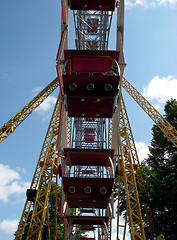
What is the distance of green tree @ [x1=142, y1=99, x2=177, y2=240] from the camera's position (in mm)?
15744

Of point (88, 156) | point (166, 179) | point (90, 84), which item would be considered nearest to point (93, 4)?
point (90, 84)

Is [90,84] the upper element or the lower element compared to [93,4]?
lower

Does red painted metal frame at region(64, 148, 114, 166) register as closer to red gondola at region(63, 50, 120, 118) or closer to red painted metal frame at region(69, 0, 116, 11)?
red gondola at region(63, 50, 120, 118)

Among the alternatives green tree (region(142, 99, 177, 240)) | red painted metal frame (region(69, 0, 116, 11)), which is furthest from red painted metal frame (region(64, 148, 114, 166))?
green tree (region(142, 99, 177, 240))

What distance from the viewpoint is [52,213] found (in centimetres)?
2692

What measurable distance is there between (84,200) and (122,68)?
542 cm

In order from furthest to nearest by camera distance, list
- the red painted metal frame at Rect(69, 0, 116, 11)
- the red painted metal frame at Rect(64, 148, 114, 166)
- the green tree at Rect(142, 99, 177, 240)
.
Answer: the green tree at Rect(142, 99, 177, 240), the red painted metal frame at Rect(69, 0, 116, 11), the red painted metal frame at Rect(64, 148, 114, 166)

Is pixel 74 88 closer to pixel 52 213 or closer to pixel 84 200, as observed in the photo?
pixel 84 200

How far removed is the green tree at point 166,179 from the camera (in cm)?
1574

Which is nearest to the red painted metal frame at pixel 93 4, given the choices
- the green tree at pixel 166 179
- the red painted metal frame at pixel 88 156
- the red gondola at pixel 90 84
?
the red gondola at pixel 90 84

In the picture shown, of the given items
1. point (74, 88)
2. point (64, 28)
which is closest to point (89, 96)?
point (74, 88)

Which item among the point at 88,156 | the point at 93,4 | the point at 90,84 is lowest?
the point at 88,156

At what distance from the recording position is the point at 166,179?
54.2 feet

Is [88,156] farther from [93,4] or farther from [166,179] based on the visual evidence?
[166,179]
